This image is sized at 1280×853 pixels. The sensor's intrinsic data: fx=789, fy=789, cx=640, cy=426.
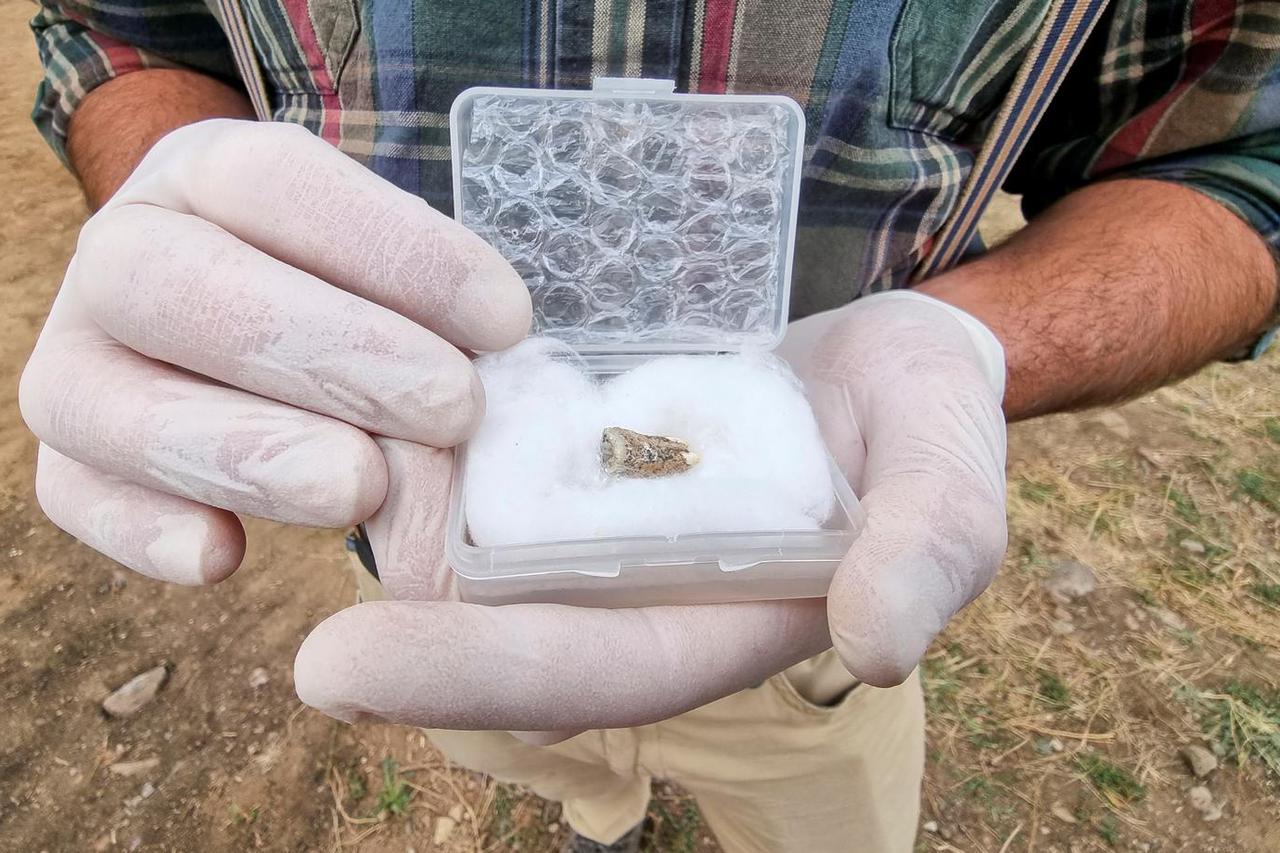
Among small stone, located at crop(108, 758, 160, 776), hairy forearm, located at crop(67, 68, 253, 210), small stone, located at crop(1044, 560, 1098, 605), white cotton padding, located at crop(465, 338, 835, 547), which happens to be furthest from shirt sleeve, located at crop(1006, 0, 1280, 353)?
Result: small stone, located at crop(108, 758, 160, 776)

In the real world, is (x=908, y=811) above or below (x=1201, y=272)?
below

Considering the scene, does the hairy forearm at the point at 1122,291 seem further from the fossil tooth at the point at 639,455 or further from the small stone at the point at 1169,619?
the small stone at the point at 1169,619

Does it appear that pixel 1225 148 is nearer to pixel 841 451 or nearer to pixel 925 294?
pixel 925 294

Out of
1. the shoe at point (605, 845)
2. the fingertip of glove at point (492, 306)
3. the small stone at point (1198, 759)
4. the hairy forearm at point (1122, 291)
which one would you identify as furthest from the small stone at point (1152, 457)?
the fingertip of glove at point (492, 306)

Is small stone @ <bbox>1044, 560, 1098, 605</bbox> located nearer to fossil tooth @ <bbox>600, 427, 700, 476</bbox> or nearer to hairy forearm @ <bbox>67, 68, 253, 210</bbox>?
fossil tooth @ <bbox>600, 427, 700, 476</bbox>

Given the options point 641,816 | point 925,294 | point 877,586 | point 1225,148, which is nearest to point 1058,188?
point 1225,148

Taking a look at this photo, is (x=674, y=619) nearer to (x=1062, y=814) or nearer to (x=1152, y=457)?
(x=1062, y=814)
